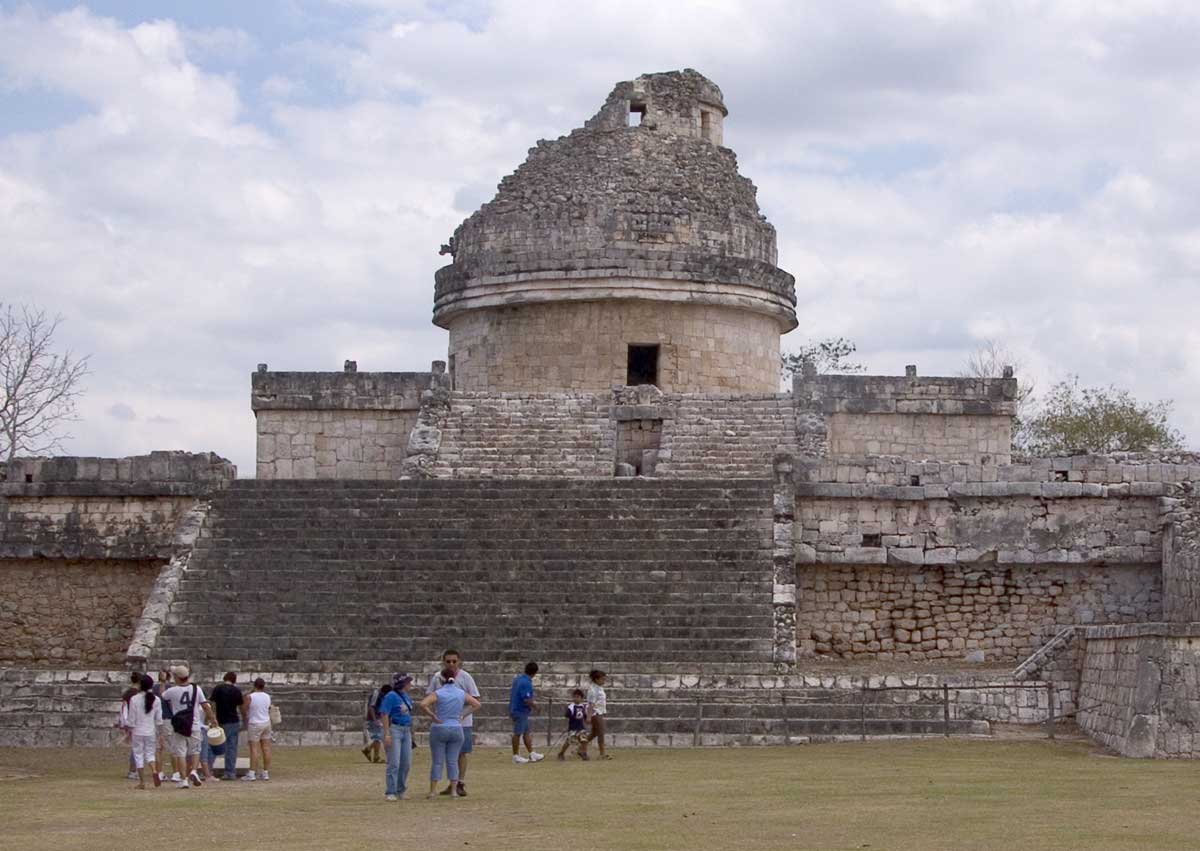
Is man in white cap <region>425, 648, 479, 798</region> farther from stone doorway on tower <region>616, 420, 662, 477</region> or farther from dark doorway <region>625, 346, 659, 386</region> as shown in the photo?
dark doorway <region>625, 346, 659, 386</region>

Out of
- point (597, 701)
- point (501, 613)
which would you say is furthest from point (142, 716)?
point (501, 613)

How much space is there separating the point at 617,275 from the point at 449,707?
15.0 m

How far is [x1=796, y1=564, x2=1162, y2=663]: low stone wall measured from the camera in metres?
21.0

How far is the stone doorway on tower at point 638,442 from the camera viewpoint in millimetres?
24594

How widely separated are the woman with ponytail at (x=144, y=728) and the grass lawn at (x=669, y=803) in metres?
0.23

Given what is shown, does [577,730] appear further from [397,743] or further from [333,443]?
[333,443]

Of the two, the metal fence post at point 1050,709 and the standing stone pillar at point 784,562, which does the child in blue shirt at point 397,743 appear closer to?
the standing stone pillar at point 784,562

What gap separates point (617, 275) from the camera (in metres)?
27.3

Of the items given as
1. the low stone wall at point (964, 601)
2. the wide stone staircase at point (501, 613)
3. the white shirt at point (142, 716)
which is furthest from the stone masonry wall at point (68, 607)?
the low stone wall at point (964, 601)

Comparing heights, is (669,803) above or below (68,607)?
below

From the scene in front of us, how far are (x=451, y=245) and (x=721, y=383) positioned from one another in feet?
16.0

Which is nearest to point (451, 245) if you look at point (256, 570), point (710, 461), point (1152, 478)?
point (710, 461)

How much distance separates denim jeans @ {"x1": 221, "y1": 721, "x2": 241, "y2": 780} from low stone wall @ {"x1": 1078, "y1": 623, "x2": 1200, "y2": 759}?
7181mm

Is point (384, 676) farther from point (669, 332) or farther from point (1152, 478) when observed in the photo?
point (669, 332)
